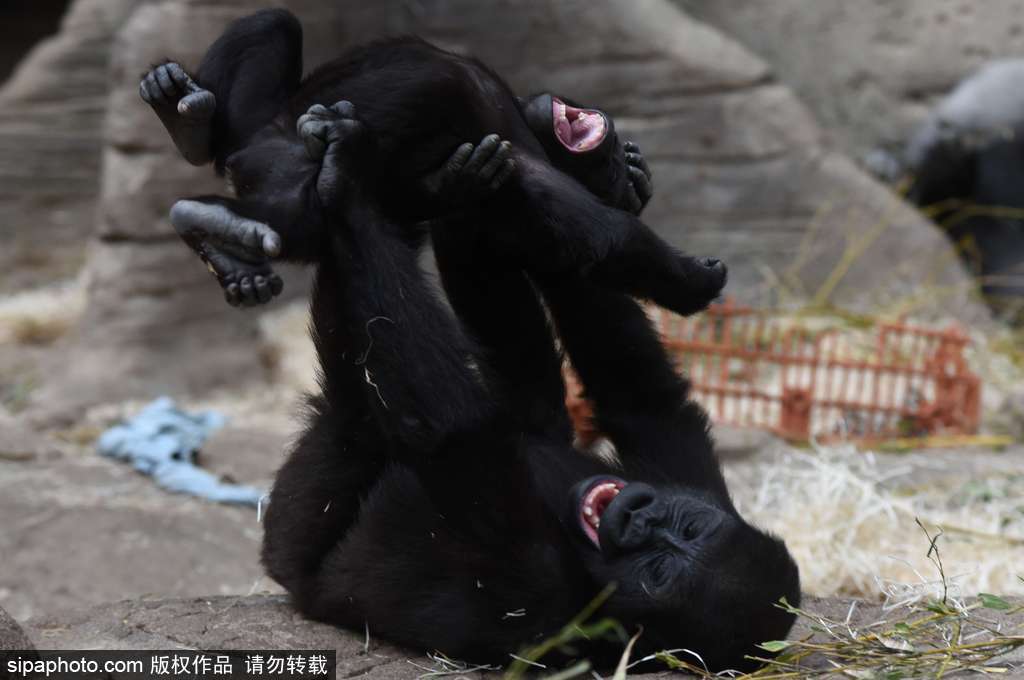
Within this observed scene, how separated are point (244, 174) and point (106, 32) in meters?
5.80

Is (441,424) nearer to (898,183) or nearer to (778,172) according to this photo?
(778,172)

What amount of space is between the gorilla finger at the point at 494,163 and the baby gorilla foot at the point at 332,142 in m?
0.22

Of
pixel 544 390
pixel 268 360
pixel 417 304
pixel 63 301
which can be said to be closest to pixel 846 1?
pixel 268 360

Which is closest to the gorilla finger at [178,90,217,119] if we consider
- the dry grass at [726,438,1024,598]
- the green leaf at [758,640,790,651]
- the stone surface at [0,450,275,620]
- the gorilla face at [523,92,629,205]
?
the gorilla face at [523,92,629,205]

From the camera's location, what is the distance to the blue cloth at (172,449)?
4.42 metres

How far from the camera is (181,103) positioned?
2.34 m

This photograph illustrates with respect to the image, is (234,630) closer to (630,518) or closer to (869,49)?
(630,518)

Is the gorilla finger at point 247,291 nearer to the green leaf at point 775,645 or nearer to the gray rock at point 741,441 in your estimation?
the green leaf at point 775,645

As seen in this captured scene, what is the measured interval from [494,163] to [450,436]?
500 mm

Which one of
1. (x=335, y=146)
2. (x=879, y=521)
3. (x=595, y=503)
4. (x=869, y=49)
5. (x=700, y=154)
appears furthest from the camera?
(x=869, y=49)

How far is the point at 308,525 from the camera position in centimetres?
264

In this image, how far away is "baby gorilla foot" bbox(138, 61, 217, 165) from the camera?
236 cm

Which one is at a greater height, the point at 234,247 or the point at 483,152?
A: the point at 483,152

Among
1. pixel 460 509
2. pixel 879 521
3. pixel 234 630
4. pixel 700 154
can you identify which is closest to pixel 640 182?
pixel 460 509
